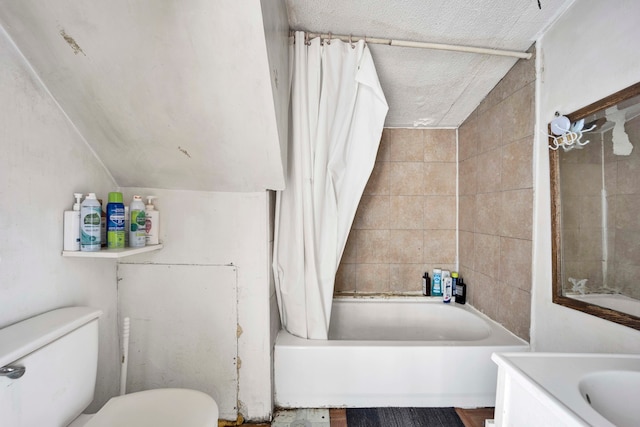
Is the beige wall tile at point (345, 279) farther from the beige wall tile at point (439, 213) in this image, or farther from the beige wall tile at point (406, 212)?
the beige wall tile at point (439, 213)

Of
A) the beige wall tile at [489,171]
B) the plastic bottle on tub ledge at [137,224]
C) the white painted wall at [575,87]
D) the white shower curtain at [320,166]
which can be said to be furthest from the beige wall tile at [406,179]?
the plastic bottle on tub ledge at [137,224]

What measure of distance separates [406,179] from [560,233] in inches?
43.0

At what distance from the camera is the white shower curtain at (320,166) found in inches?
57.9

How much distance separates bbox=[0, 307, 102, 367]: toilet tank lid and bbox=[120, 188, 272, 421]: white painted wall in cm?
42

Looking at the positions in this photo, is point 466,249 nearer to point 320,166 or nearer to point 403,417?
point 403,417

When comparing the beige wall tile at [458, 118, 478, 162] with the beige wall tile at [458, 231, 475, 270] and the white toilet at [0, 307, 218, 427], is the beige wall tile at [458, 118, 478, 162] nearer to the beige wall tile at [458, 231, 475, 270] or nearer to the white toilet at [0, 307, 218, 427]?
the beige wall tile at [458, 231, 475, 270]

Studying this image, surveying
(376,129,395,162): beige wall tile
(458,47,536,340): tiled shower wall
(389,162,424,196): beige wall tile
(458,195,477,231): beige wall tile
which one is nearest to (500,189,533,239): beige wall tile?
(458,47,536,340): tiled shower wall

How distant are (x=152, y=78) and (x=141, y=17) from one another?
20 cm

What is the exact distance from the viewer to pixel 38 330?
34.6 inches

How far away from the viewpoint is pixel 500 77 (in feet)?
5.43

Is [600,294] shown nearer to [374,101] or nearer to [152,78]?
[374,101]

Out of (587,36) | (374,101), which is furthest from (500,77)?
(374,101)

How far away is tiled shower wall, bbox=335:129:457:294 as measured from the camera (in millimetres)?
2188

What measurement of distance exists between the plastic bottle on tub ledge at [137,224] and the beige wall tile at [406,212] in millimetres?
1675
